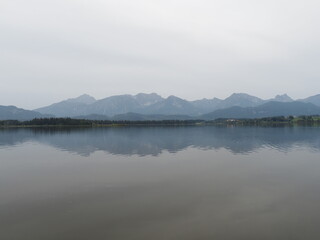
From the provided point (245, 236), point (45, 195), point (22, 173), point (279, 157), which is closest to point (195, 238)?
point (245, 236)

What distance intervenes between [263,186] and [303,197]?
20.8 feet

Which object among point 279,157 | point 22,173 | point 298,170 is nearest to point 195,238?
point 298,170

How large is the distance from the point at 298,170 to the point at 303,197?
19.1 metres

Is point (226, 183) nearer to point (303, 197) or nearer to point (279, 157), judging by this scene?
point (303, 197)

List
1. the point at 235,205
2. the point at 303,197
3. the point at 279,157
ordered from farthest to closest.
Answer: the point at 279,157, the point at 303,197, the point at 235,205

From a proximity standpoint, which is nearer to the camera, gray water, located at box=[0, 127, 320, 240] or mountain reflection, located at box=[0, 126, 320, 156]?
gray water, located at box=[0, 127, 320, 240]

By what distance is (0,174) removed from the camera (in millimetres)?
48125

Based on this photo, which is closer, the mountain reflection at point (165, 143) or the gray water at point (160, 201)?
the gray water at point (160, 201)

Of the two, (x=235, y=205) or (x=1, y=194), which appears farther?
(x=1, y=194)

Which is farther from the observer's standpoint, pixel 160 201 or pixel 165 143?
pixel 165 143

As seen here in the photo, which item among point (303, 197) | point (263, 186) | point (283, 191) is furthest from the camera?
point (263, 186)

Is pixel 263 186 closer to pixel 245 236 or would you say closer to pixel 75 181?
pixel 245 236

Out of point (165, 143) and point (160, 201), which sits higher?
point (165, 143)

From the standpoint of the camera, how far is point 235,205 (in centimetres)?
2995
